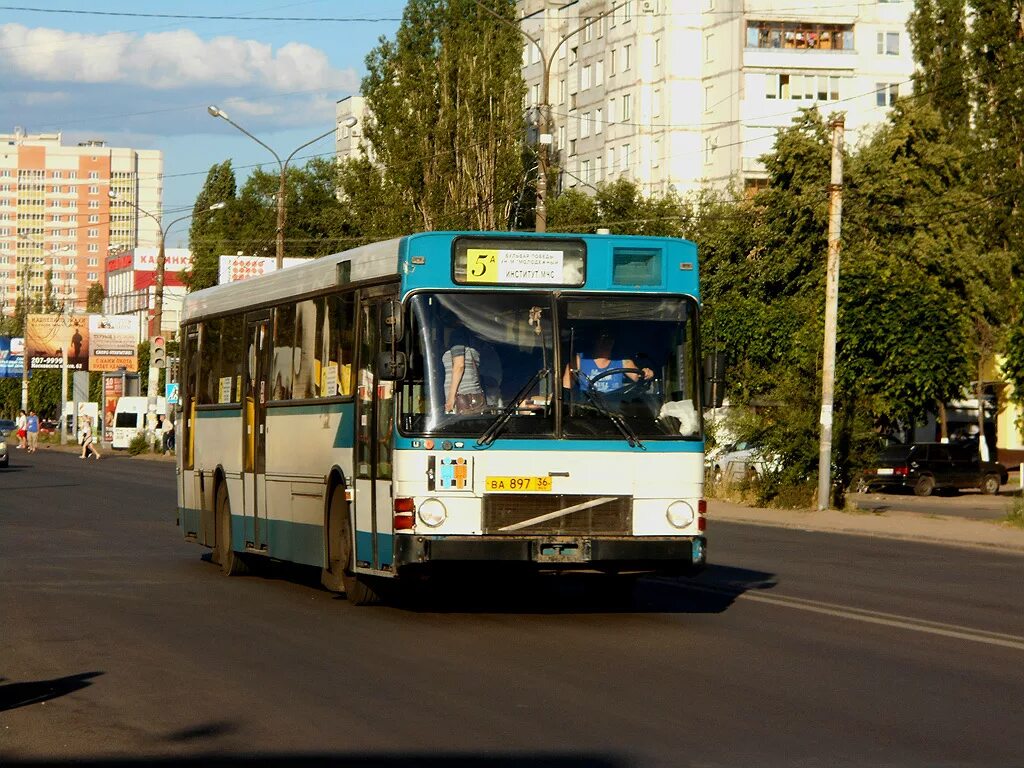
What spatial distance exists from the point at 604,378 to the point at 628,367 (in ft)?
0.71

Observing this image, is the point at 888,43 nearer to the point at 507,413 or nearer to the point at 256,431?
the point at 256,431

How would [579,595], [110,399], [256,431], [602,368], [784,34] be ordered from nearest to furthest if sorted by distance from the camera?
1. [602,368]
2. [579,595]
3. [256,431]
4. [784,34]
5. [110,399]

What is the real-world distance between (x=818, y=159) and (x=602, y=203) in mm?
25443

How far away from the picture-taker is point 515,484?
13875 mm

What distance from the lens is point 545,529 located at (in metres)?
13.9

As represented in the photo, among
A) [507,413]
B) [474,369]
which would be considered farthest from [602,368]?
[474,369]

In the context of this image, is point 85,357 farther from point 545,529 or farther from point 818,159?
point 545,529

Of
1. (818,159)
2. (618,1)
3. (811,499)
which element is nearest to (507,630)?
(811,499)

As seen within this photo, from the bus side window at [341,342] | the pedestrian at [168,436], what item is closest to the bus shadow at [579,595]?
the bus side window at [341,342]

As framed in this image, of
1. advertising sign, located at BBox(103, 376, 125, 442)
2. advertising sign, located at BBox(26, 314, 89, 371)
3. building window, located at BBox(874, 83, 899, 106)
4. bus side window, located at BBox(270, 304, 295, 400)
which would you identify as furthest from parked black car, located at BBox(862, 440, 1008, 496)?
advertising sign, located at BBox(26, 314, 89, 371)

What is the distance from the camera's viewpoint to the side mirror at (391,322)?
1380 cm

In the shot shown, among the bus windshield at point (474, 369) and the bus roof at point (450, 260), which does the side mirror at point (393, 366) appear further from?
the bus roof at point (450, 260)

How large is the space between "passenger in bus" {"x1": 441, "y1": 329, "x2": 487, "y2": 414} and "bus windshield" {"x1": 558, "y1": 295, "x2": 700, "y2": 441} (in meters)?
0.64

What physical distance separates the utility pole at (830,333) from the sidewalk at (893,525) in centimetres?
74
